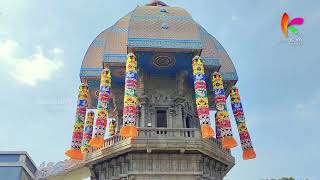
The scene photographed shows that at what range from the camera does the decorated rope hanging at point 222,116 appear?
79.3 ft

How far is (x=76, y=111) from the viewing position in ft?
91.2

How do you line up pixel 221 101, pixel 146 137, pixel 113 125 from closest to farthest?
pixel 146 137
pixel 221 101
pixel 113 125

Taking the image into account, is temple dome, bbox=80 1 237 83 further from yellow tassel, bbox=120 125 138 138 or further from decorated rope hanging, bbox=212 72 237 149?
yellow tassel, bbox=120 125 138 138

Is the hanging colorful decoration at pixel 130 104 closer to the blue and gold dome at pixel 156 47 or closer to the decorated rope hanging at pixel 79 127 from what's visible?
the blue and gold dome at pixel 156 47

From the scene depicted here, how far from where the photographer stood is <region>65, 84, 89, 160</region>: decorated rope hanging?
2559 cm

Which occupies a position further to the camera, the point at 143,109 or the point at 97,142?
the point at 143,109

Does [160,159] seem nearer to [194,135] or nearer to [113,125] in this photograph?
[194,135]

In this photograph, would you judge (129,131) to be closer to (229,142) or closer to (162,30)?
(229,142)

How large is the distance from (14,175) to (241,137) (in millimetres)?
17336

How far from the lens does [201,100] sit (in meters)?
24.3

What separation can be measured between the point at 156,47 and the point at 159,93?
3898mm

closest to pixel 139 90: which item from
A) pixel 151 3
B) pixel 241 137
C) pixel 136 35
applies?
pixel 136 35

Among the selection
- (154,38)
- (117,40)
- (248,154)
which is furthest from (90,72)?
(248,154)

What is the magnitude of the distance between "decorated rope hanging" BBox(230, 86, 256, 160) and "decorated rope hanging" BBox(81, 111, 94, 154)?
429 inches
